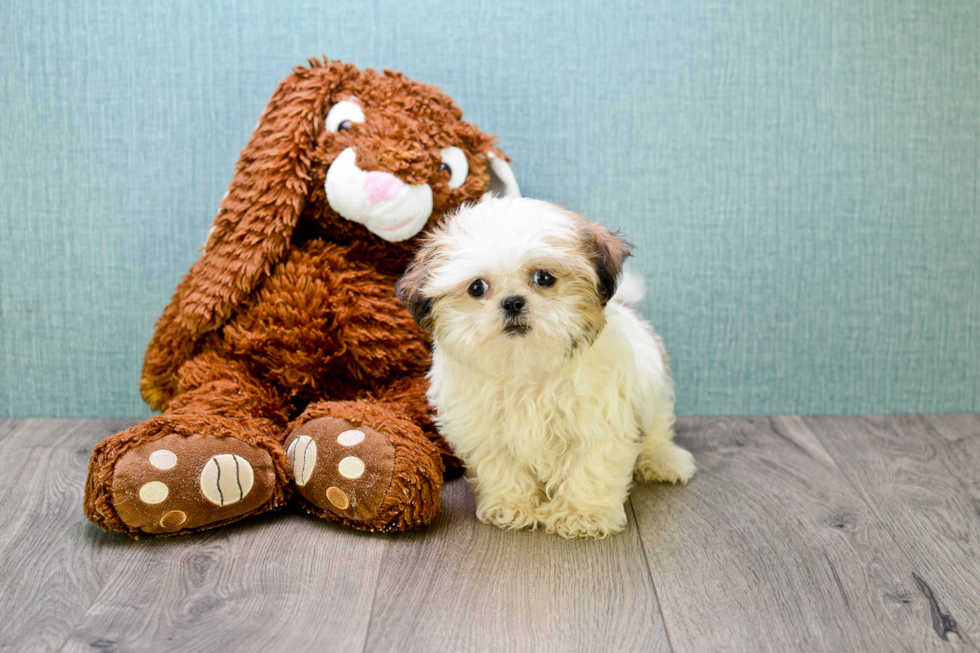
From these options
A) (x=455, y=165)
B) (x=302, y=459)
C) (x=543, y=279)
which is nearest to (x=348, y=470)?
(x=302, y=459)

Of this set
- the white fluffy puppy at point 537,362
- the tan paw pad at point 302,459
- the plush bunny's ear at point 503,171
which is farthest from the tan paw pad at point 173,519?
the plush bunny's ear at point 503,171

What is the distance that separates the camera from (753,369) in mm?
2100

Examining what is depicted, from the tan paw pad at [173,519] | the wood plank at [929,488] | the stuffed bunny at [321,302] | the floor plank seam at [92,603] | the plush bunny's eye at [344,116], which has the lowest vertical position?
the wood plank at [929,488]

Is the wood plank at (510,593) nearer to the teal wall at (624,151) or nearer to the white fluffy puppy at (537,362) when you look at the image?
the white fluffy puppy at (537,362)

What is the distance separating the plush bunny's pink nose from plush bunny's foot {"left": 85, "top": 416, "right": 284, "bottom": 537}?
1.71 ft

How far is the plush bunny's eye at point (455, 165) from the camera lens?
5.61 ft

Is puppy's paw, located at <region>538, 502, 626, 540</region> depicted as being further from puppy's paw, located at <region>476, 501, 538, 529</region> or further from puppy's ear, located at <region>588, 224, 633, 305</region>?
puppy's ear, located at <region>588, 224, 633, 305</region>

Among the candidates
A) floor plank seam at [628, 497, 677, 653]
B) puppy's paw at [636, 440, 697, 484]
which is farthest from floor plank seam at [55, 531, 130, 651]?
puppy's paw at [636, 440, 697, 484]

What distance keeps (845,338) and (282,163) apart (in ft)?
4.67

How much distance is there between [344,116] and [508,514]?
0.86m

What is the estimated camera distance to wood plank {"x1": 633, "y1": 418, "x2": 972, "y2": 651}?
1.19 m

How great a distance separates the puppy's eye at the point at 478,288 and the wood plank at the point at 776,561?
21.1 inches

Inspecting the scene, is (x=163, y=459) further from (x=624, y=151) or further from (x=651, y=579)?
(x=624, y=151)

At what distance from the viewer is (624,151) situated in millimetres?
1998
